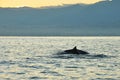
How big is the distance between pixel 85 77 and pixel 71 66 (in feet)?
29.0

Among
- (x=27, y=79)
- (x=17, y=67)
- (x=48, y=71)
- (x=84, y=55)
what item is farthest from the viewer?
(x=84, y=55)

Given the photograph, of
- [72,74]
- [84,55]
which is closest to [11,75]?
[72,74]

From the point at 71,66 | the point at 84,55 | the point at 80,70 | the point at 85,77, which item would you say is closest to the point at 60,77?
the point at 85,77

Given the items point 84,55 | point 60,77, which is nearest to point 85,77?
point 60,77

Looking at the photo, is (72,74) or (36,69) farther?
(36,69)

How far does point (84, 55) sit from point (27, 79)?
2653 cm

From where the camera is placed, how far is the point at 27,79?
112 ft

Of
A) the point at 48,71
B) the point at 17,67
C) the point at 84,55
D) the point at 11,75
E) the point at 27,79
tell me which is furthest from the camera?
the point at 84,55

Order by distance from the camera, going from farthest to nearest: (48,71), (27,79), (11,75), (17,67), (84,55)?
(84,55), (17,67), (48,71), (11,75), (27,79)

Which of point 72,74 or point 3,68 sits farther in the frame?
point 3,68

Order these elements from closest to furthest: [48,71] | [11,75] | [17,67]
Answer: [11,75]
[48,71]
[17,67]

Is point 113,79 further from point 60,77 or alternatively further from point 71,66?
point 71,66

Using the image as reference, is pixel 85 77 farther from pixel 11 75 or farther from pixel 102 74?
pixel 11 75

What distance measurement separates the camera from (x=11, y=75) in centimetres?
3634
